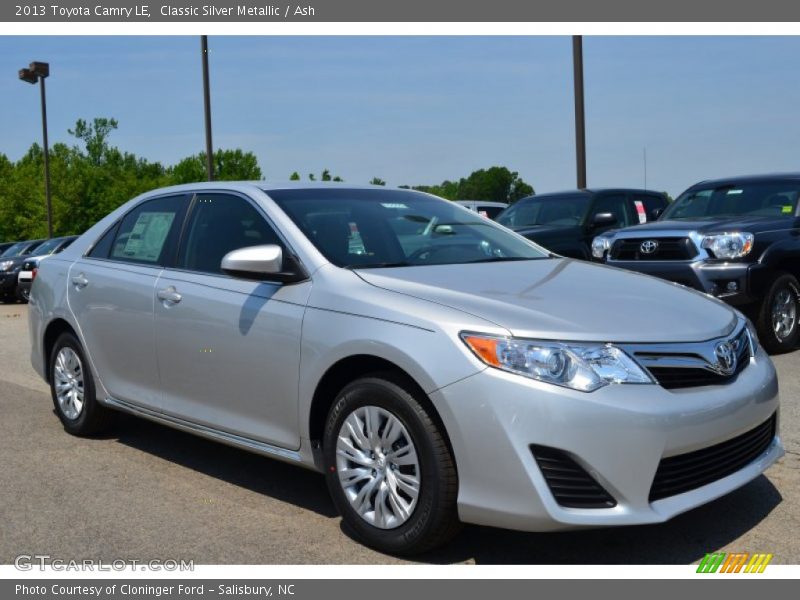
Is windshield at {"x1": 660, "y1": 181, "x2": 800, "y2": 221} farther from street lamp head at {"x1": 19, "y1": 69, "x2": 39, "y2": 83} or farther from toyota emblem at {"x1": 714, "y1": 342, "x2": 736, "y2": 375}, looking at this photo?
street lamp head at {"x1": 19, "y1": 69, "x2": 39, "y2": 83}

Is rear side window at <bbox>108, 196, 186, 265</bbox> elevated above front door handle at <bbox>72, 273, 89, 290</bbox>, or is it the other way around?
rear side window at <bbox>108, 196, 186, 265</bbox>

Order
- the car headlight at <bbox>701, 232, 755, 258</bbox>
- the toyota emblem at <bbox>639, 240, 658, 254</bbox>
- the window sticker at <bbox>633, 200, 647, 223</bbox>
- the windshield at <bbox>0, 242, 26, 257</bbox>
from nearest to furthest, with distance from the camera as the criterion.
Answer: the car headlight at <bbox>701, 232, 755, 258</bbox>, the toyota emblem at <bbox>639, 240, 658, 254</bbox>, the window sticker at <bbox>633, 200, 647, 223</bbox>, the windshield at <bbox>0, 242, 26, 257</bbox>

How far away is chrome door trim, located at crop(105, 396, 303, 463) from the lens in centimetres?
429

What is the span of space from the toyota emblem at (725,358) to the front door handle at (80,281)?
12.4 ft

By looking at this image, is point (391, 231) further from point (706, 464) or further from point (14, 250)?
point (14, 250)

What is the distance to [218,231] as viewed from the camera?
4.98 meters

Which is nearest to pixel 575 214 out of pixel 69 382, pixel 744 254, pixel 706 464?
pixel 744 254

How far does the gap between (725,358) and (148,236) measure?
3345 millimetres

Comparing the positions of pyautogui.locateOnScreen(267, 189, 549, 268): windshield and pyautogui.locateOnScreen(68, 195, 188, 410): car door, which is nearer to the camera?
pyautogui.locateOnScreen(267, 189, 549, 268): windshield

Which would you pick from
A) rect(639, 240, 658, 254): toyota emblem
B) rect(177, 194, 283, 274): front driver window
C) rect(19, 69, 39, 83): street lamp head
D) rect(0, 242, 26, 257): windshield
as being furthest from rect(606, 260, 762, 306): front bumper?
rect(19, 69, 39, 83): street lamp head

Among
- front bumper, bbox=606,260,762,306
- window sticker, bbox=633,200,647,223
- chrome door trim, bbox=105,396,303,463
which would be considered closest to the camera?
chrome door trim, bbox=105,396,303,463

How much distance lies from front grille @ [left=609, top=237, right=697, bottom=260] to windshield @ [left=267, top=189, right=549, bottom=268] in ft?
12.2

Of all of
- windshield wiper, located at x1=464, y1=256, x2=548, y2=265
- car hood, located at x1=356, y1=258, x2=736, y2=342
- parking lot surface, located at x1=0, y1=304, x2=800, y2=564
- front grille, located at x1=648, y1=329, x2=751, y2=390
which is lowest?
parking lot surface, located at x1=0, y1=304, x2=800, y2=564
